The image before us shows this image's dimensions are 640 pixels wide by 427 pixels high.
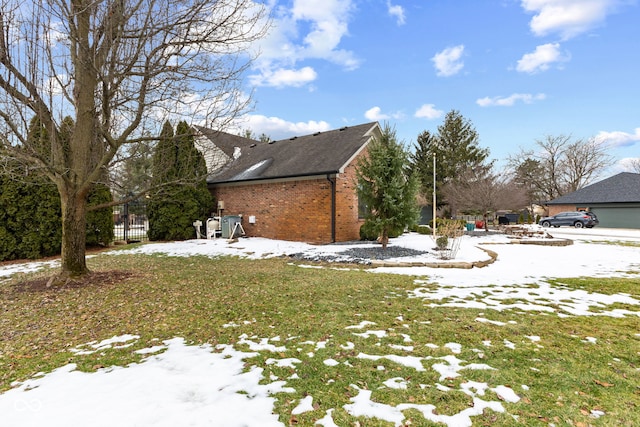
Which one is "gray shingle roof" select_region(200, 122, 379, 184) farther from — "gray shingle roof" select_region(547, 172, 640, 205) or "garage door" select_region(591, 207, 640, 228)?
"garage door" select_region(591, 207, 640, 228)

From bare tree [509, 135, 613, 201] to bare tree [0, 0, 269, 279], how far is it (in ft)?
138

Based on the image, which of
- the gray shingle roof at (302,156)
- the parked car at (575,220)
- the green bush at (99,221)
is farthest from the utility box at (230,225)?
the parked car at (575,220)

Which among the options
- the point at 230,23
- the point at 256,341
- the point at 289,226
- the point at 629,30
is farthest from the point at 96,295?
the point at 629,30

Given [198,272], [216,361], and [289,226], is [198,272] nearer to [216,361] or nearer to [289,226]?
[216,361]

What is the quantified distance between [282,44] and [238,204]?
383 inches

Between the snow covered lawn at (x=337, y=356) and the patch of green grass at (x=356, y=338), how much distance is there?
0.02 m

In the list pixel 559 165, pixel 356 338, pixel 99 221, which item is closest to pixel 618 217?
pixel 559 165

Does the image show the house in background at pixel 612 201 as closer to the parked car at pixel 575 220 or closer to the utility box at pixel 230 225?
the parked car at pixel 575 220

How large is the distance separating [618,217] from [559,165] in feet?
52.7

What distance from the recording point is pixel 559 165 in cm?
4291

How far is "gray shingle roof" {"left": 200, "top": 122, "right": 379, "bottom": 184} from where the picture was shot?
1380 cm

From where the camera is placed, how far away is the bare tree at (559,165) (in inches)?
1599

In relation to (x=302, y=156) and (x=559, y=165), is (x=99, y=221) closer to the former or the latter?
(x=302, y=156)

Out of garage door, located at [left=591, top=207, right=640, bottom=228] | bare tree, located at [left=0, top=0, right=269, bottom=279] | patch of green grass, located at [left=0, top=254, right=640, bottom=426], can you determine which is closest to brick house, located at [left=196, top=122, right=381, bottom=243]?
bare tree, located at [left=0, top=0, right=269, bottom=279]
